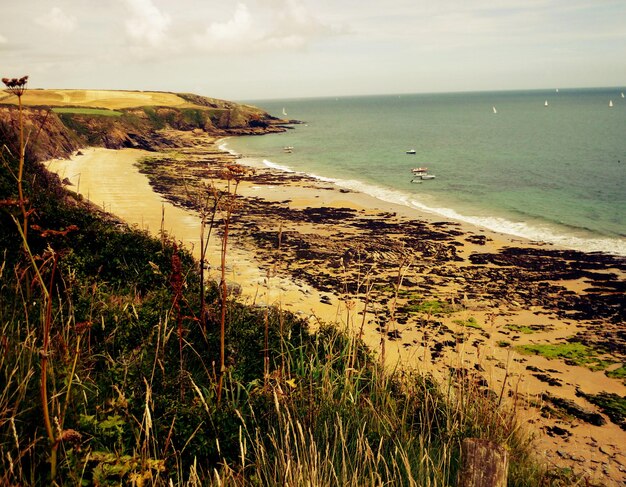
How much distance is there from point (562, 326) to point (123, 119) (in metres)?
67.1

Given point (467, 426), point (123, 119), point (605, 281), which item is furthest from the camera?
point (123, 119)

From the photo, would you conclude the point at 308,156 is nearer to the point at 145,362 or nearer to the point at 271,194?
the point at 271,194

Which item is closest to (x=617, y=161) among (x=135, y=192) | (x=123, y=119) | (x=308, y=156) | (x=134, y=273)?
(x=308, y=156)

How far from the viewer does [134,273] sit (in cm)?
786

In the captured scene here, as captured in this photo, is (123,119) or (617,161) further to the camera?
(123,119)

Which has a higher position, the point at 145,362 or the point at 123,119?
the point at 123,119

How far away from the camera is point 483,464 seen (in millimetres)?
2348

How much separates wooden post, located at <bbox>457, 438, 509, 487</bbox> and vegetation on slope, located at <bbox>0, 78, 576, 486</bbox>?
452mm

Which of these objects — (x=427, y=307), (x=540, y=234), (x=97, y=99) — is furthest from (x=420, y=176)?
(x=97, y=99)

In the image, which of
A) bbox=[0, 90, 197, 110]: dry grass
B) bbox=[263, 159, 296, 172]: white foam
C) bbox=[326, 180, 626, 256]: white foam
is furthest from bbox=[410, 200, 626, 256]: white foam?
bbox=[0, 90, 197, 110]: dry grass

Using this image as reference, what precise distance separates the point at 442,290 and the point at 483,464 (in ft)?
45.8

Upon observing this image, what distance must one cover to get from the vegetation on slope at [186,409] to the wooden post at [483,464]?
452 mm

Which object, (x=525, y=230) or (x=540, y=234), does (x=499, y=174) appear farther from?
(x=540, y=234)

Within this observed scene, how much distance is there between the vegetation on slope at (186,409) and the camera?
2.83 metres
